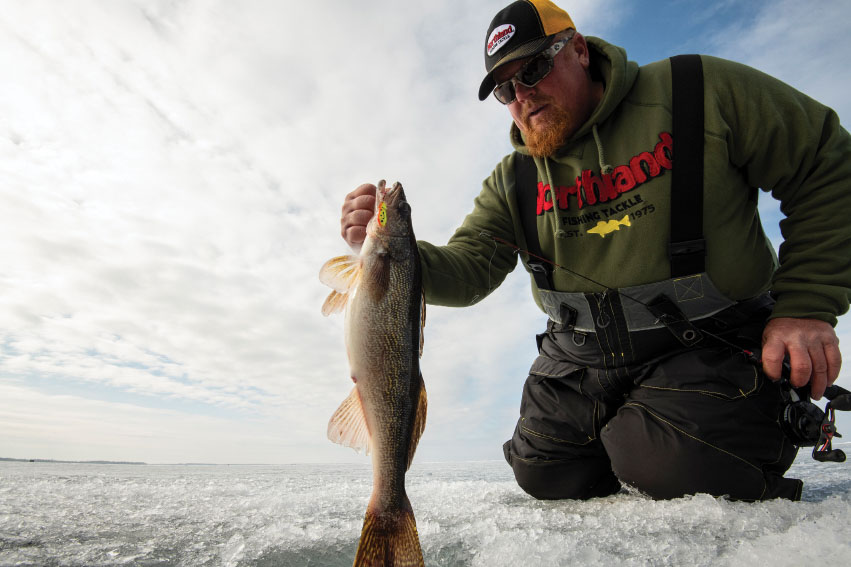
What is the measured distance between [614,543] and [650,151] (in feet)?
7.66

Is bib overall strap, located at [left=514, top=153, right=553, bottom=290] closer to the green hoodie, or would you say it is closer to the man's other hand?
the green hoodie

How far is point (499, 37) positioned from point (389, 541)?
3194mm

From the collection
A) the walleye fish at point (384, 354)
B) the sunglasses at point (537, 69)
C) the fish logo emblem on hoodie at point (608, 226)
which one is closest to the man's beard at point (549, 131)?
the sunglasses at point (537, 69)

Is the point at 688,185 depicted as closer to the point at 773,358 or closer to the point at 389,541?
the point at 773,358

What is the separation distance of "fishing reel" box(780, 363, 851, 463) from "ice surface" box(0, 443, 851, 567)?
0.32m

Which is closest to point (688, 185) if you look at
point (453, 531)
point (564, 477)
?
point (564, 477)

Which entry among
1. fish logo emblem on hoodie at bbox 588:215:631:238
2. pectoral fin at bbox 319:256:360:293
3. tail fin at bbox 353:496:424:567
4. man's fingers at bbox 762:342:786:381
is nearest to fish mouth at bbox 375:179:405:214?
pectoral fin at bbox 319:256:360:293

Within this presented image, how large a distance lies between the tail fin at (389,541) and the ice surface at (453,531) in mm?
169

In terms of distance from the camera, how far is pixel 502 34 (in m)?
3.38

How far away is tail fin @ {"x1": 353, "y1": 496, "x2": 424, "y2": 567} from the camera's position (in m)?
1.81

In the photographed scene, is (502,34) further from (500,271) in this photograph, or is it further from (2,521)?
(2,521)

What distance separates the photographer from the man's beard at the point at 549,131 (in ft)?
11.1

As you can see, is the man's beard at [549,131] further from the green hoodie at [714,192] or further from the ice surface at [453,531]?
the ice surface at [453,531]

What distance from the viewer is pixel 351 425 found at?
7.30 ft
